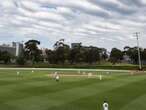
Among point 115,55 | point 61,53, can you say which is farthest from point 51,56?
point 115,55

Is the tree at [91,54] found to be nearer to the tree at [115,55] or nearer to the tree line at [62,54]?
the tree line at [62,54]

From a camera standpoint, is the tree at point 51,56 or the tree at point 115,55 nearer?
the tree at point 51,56

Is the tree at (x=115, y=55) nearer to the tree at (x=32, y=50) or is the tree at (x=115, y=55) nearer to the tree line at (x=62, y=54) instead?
the tree line at (x=62, y=54)

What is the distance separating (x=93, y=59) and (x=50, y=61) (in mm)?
22349

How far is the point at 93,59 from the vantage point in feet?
511

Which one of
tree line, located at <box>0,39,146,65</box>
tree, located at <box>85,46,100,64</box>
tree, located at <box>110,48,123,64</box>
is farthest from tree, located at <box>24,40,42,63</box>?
tree, located at <box>110,48,123,64</box>

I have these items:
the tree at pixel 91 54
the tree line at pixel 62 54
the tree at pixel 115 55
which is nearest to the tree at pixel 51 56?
the tree line at pixel 62 54

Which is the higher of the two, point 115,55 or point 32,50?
point 32,50

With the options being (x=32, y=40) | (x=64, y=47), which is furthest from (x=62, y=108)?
(x=32, y=40)

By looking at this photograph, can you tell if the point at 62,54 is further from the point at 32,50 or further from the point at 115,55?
the point at 115,55

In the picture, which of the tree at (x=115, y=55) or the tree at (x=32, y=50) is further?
the tree at (x=115, y=55)

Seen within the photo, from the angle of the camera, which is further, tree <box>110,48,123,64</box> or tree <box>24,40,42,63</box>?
tree <box>110,48,123,64</box>

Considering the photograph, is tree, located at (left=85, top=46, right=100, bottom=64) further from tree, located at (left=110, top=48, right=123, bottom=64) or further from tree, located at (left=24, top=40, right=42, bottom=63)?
tree, located at (left=24, top=40, right=42, bottom=63)

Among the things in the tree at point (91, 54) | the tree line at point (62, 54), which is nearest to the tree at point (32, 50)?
the tree line at point (62, 54)
